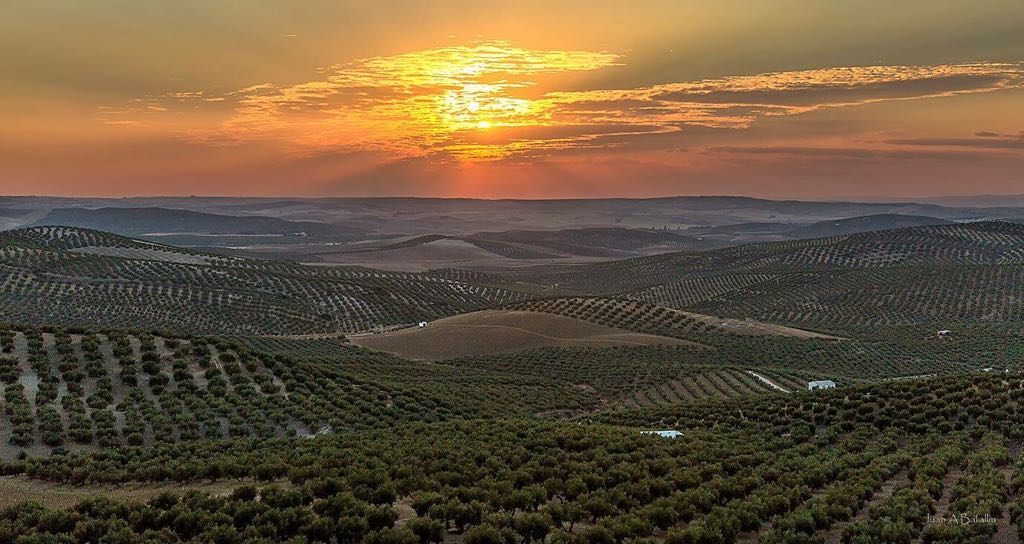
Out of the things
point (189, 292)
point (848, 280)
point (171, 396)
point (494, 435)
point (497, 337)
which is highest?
point (171, 396)

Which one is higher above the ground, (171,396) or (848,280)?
(171,396)

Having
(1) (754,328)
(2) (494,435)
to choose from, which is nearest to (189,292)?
(1) (754,328)

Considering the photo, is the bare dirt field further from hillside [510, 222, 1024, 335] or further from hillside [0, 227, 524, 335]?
hillside [0, 227, 524, 335]

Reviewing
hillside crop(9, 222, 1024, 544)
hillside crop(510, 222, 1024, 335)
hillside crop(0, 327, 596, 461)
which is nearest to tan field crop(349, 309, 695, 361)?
hillside crop(9, 222, 1024, 544)

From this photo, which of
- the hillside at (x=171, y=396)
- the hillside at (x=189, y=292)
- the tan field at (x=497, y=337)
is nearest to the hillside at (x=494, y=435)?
the hillside at (x=171, y=396)

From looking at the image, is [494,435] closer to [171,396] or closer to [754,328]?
[171,396]

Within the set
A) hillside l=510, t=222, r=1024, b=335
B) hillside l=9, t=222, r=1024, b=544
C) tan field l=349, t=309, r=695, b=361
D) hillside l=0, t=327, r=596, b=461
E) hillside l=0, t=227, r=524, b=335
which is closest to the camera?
hillside l=9, t=222, r=1024, b=544

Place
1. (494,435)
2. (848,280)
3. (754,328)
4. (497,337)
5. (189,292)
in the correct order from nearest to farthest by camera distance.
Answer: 1. (494,435)
2. (497,337)
3. (754,328)
4. (189,292)
5. (848,280)
